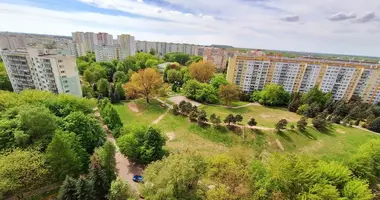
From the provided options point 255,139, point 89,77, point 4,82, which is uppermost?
point 4,82

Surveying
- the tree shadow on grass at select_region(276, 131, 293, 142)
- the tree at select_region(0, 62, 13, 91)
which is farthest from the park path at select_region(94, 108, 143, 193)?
the tree at select_region(0, 62, 13, 91)

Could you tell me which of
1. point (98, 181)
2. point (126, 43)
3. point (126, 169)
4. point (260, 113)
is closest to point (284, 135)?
point (260, 113)

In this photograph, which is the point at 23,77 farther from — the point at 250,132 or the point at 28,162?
the point at 250,132

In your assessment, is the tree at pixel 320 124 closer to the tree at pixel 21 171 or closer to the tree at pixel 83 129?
the tree at pixel 83 129

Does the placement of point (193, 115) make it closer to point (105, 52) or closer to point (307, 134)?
point (307, 134)

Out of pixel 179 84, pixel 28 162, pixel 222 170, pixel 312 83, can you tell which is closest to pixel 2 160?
pixel 28 162
